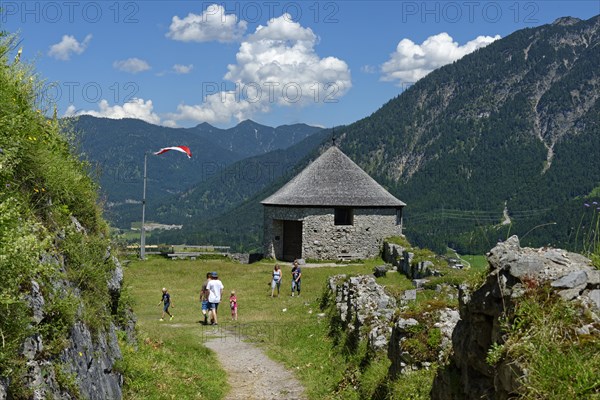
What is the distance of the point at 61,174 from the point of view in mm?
9281

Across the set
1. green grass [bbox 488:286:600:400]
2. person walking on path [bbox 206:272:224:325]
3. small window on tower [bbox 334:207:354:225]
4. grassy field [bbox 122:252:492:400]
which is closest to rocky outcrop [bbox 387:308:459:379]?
grassy field [bbox 122:252:492:400]

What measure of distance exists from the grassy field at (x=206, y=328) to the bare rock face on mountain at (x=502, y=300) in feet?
18.5

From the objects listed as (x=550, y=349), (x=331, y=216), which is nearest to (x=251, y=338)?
(x=550, y=349)

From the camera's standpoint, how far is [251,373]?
13656 mm

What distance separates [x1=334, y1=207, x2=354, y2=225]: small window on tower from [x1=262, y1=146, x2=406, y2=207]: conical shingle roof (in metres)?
1.14

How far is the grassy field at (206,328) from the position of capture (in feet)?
37.2

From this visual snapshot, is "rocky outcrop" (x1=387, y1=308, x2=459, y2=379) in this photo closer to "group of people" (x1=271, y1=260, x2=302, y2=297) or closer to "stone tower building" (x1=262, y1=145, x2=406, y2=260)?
"group of people" (x1=271, y1=260, x2=302, y2=297)

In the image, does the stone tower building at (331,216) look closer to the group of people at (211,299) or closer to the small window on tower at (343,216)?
the small window on tower at (343,216)

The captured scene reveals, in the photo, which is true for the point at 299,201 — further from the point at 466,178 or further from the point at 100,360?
the point at 466,178

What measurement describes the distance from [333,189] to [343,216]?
2.60 m

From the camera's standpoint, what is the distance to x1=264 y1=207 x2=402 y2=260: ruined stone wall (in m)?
36.9

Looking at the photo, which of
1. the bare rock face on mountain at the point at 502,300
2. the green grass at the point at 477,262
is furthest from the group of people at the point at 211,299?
the bare rock face on mountain at the point at 502,300

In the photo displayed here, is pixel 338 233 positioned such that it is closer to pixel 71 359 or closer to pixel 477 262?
pixel 477 262

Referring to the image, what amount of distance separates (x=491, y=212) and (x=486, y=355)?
181915mm
